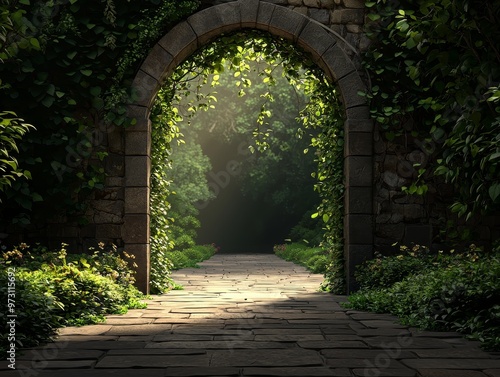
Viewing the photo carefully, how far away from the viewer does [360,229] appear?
8461 millimetres

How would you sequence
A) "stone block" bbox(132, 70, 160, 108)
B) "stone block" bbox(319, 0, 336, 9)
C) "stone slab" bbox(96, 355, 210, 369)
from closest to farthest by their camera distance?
1. "stone slab" bbox(96, 355, 210, 369)
2. "stone block" bbox(132, 70, 160, 108)
3. "stone block" bbox(319, 0, 336, 9)

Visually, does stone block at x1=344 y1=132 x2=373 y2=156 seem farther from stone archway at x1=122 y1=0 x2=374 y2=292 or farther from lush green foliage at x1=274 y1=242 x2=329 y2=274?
lush green foliage at x1=274 y1=242 x2=329 y2=274

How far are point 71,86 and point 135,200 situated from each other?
1.64 meters

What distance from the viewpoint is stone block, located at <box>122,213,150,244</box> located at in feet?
27.3

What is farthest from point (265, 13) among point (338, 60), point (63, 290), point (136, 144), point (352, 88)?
point (63, 290)

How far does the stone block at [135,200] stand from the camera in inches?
328

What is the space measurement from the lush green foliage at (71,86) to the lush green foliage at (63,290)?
76 centimetres

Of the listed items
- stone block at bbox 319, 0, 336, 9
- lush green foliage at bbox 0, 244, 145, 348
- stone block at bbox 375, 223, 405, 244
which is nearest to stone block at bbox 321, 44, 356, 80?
stone block at bbox 319, 0, 336, 9

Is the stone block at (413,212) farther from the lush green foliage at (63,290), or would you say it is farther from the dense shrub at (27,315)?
the dense shrub at (27,315)

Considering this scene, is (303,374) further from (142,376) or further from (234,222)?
(234,222)

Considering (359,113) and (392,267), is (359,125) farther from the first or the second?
(392,267)

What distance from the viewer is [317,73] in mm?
9172

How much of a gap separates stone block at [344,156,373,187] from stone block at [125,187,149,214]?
259 centimetres

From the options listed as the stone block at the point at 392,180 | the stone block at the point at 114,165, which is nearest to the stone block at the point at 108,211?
the stone block at the point at 114,165
